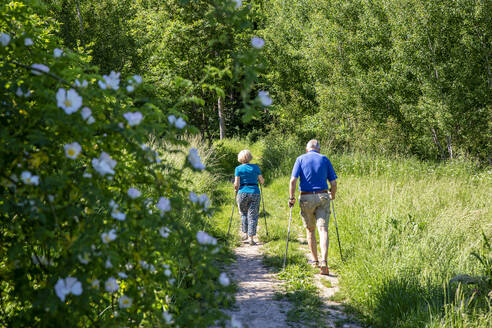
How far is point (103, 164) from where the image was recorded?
1.73 metres

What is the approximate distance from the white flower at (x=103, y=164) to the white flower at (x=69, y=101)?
0.25 meters

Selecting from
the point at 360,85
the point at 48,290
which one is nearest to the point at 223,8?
the point at 48,290

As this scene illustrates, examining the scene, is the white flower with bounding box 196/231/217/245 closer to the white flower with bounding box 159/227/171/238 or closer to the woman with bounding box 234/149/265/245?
the white flower with bounding box 159/227/171/238

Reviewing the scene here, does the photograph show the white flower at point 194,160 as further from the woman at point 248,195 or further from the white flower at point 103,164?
the woman at point 248,195

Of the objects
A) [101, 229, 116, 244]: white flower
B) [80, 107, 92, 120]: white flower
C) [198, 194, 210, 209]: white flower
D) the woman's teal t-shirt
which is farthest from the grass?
the woman's teal t-shirt

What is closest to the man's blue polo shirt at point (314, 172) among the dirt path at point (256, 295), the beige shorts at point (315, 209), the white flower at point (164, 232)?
the beige shorts at point (315, 209)

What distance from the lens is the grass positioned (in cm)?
409

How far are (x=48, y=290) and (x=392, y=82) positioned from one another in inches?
572

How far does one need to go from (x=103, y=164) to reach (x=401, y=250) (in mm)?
4593

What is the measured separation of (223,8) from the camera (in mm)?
2100

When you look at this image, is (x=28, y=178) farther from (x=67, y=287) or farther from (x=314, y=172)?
(x=314, y=172)

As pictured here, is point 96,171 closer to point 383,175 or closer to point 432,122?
point 383,175

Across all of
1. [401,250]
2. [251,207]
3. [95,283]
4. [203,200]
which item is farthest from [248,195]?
[95,283]

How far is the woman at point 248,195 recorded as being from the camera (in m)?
7.33
